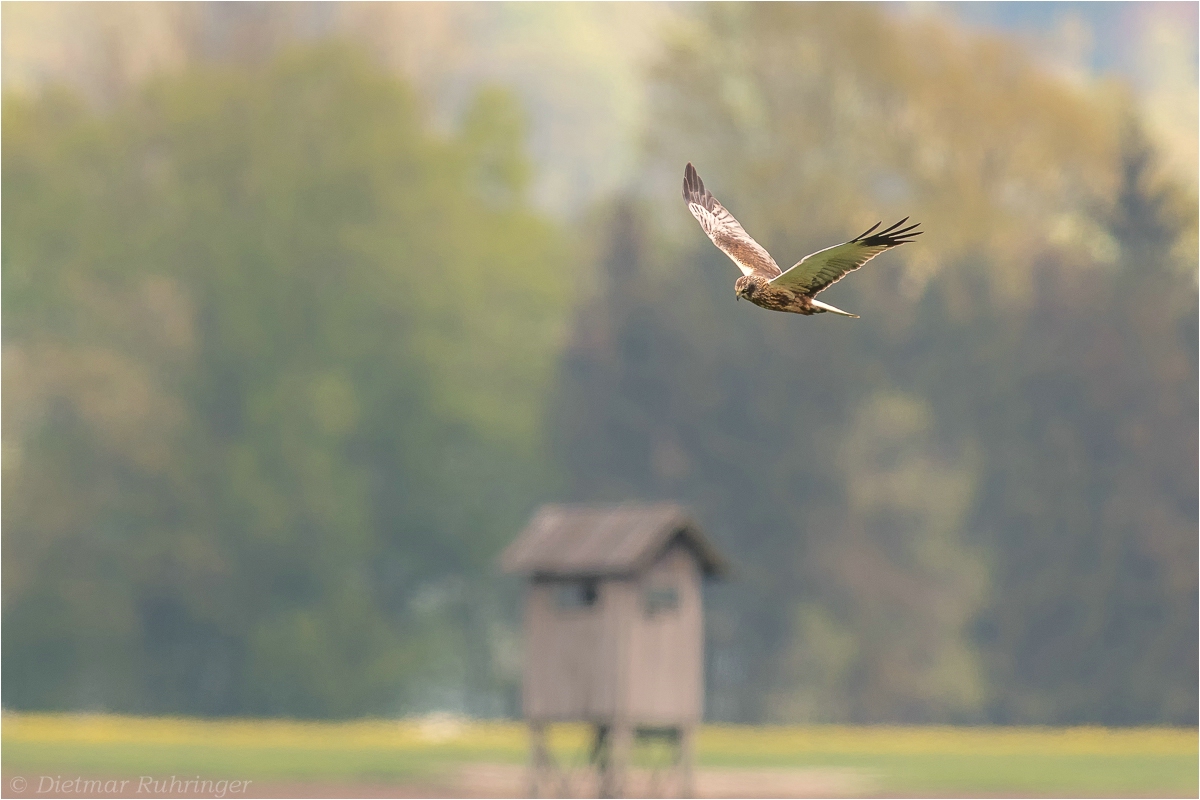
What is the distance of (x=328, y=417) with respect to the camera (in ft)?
224

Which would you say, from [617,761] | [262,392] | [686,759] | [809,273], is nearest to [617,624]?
[617,761]

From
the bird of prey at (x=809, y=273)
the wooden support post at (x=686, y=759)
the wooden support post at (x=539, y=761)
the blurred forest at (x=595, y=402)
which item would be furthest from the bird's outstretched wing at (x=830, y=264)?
the blurred forest at (x=595, y=402)

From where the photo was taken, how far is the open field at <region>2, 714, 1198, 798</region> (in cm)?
4128

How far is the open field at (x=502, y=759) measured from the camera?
41.3 meters

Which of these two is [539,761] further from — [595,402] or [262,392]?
[262,392]

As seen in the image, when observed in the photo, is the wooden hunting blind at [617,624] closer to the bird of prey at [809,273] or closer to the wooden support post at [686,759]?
the wooden support post at [686,759]

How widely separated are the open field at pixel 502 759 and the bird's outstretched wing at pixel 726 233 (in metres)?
19.4

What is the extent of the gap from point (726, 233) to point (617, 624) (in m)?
19.4

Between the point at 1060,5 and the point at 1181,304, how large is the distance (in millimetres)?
84660

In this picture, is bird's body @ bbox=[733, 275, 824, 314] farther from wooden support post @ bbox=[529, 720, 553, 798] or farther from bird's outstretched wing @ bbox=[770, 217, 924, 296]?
wooden support post @ bbox=[529, 720, 553, 798]

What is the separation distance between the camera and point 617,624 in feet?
126

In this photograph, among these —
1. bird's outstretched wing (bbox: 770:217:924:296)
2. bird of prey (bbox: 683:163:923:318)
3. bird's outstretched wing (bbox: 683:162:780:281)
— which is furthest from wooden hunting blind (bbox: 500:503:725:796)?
bird's outstretched wing (bbox: 770:217:924:296)

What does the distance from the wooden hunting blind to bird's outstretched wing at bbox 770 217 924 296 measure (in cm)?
2178

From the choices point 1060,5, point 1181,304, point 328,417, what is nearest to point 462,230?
point 328,417
